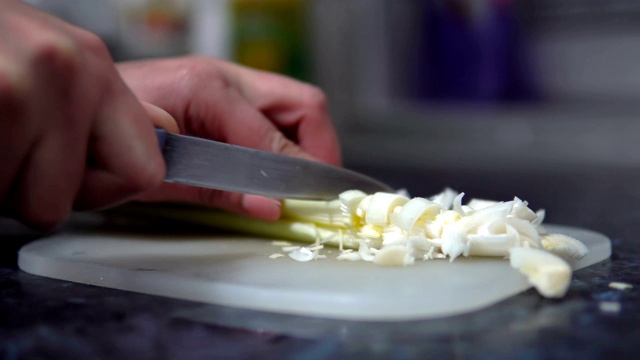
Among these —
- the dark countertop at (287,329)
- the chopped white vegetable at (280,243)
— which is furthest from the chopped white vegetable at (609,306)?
the chopped white vegetable at (280,243)

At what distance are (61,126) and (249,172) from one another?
0.26 m

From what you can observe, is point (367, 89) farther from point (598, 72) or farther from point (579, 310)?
point (579, 310)

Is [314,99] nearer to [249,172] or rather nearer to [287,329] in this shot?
[249,172]

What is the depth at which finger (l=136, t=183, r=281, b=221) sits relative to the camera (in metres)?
0.97

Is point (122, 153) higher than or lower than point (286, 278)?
higher

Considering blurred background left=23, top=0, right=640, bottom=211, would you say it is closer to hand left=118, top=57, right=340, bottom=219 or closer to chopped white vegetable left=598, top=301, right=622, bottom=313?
hand left=118, top=57, right=340, bottom=219

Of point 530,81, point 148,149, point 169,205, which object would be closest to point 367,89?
point 530,81

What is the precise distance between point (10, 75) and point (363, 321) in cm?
33

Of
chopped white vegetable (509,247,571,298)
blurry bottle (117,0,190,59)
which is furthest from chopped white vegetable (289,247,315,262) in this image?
blurry bottle (117,0,190,59)

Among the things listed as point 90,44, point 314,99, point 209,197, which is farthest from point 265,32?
point 90,44

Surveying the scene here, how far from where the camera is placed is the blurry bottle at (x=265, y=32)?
2.90m

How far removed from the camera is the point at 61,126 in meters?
0.62

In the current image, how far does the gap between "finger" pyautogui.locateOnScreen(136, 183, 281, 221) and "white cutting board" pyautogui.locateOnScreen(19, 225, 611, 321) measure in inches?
2.6

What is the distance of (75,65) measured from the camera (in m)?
0.61
